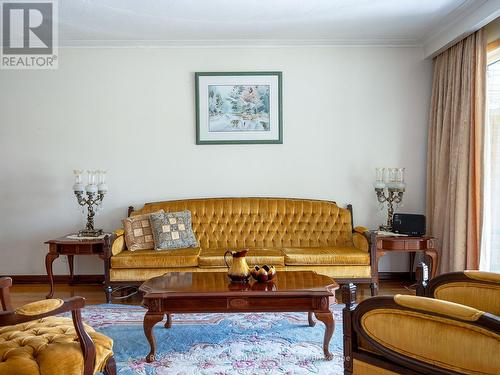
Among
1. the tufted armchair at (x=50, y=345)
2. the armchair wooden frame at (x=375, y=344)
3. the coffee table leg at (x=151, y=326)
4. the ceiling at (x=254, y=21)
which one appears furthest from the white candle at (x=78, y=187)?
the armchair wooden frame at (x=375, y=344)

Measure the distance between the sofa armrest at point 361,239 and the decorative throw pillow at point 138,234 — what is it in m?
2.05

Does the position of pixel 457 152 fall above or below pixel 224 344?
above

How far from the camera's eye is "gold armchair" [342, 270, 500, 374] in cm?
122

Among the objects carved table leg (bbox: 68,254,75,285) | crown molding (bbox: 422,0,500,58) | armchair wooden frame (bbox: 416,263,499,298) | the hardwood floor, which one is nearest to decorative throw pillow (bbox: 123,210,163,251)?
the hardwood floor

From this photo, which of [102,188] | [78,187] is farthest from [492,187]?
[78,187]

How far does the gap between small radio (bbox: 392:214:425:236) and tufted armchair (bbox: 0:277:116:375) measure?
314cm

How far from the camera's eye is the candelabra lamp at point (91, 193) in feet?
14.3

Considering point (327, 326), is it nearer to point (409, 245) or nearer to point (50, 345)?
point (50, 345)

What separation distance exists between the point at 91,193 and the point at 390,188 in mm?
3144

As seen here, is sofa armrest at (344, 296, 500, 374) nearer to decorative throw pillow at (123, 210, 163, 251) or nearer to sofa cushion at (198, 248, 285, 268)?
sofa cushion at (198, 248, 285, 268)

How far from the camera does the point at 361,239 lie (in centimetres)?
414

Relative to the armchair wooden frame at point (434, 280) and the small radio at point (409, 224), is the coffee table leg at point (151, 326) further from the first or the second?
the small radio at point (409, 224)

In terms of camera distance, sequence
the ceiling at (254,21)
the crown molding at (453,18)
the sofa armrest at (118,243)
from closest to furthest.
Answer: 1. the crown molding at (453,18)
2. the ceiling at (254,21)
3. the sofa armrest at (118,243)

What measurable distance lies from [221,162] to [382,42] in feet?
7.48
